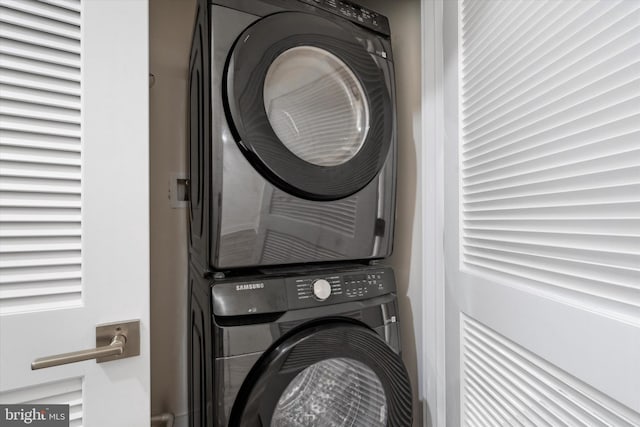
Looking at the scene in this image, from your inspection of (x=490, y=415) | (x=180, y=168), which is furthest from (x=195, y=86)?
(x=490, y=415)

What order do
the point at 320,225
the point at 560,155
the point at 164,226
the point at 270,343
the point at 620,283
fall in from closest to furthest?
the point at 620,283
the point at 560,155
the point at 270,343
the point at 320,225
the point at 164,226

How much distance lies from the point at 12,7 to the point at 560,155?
1264 mm

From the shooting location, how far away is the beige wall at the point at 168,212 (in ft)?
4.17

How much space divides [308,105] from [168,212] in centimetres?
72

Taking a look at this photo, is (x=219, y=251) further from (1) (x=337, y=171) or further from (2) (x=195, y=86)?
(2) (x=195, y=86)

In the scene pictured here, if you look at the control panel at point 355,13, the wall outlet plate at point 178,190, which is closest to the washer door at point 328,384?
the wall outlet plate at point 178,190

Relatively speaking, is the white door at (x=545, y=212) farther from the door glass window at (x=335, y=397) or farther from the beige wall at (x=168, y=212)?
the beige wall at (x=168, y=212)

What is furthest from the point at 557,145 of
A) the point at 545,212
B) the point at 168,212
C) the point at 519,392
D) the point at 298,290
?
the point at 168,212

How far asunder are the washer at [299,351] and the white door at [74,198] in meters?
0.22

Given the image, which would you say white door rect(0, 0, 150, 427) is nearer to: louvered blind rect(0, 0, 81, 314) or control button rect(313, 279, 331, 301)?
louvered blind rect(0, 0, 81, 314)

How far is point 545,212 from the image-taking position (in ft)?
2.44

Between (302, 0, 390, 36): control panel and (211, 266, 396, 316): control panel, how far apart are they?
84 centimetres

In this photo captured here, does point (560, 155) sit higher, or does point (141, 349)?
point (560, 155)

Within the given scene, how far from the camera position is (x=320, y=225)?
1001mm
